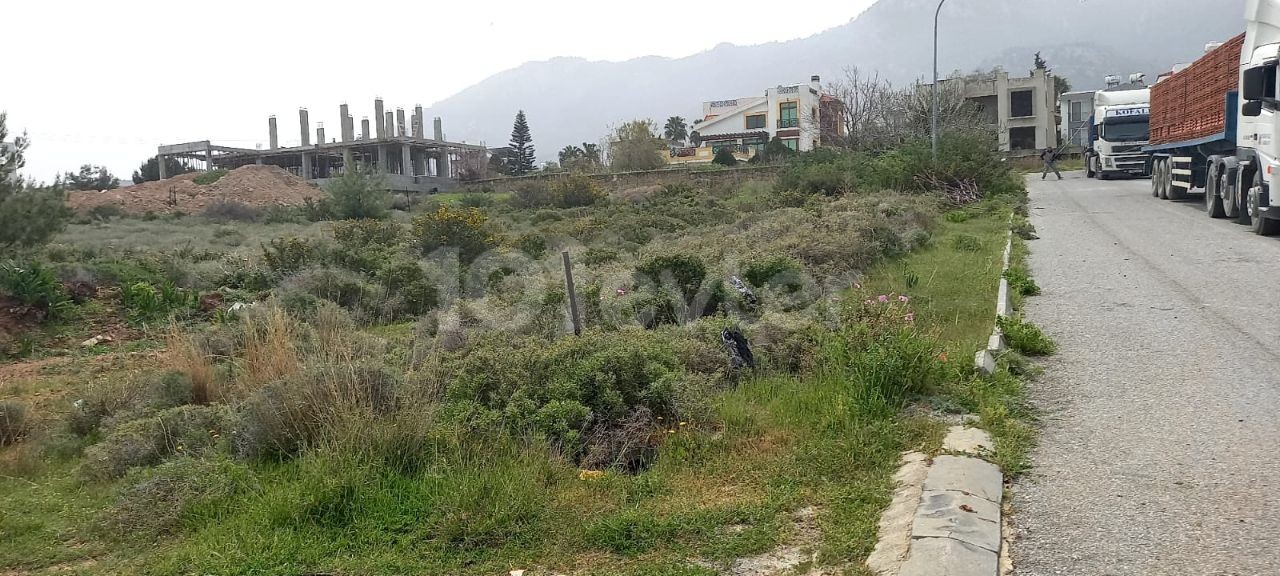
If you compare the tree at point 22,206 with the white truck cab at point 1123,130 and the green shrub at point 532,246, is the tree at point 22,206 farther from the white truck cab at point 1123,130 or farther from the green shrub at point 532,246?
the white truck cab at point 1123,130

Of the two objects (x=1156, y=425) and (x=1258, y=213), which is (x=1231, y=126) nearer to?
(x=1258, y=213)

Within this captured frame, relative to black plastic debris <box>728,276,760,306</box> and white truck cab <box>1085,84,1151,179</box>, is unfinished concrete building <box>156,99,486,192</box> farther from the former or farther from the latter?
black plastic debris <box>728,276,760,306</box>

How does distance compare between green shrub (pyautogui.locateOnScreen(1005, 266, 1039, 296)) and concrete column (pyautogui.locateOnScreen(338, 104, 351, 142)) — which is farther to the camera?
concrete column (pyautogui.locateOnScreen(338, 104, 351, 142))

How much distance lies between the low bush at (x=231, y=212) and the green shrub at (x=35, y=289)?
27242 mm

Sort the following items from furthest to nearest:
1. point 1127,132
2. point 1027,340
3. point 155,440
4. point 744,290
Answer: point 1127,132 → point 744,290 → point 1027,340 → point 155,440

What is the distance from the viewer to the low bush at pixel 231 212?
138ft

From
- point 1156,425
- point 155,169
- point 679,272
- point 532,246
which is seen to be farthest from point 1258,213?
point 155,169

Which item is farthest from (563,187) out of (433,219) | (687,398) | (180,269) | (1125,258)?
(687,398)

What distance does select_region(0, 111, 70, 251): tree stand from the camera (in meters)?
18.6

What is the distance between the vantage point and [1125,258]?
542 inches

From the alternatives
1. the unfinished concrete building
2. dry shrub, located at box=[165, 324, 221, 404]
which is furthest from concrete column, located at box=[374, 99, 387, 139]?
dry shrub, located at box=[165, 324, 221, 404]

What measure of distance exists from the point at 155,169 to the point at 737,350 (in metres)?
95.4

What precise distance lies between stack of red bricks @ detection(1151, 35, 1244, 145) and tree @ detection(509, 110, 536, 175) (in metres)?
81.8

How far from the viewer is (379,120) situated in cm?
8194
